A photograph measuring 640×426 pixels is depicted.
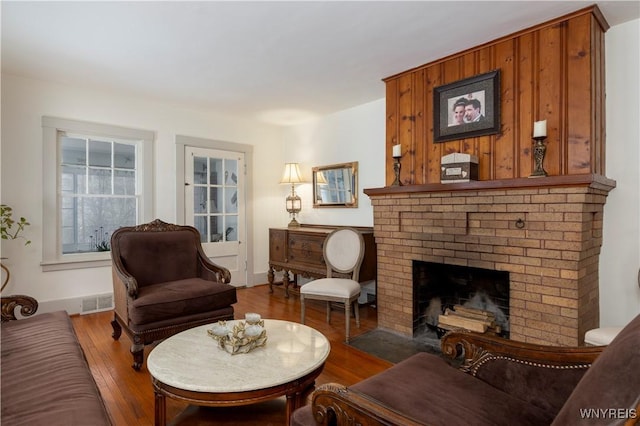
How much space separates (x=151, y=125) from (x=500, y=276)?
4.19m

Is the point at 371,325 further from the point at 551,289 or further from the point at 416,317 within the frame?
the point at 551,289

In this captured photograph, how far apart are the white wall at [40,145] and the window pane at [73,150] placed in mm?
243

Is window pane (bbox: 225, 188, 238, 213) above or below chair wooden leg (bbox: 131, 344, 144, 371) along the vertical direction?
above

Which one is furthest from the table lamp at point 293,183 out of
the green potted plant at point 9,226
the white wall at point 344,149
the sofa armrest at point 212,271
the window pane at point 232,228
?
the green potted plant at point 9,226

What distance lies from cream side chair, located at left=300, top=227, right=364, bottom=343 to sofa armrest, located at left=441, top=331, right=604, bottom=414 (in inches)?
62.7

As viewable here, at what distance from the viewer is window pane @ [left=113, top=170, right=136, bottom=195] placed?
4172 millimetres

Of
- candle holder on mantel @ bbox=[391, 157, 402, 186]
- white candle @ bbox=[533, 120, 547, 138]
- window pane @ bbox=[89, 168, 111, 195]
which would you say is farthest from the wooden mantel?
window pane @ bbox=[89, 168, 111, 195]

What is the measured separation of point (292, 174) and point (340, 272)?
1935mm

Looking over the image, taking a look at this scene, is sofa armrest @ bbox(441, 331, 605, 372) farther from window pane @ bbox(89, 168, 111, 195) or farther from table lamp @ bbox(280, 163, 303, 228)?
window pane @ bbox(89, 168, 111, 195)

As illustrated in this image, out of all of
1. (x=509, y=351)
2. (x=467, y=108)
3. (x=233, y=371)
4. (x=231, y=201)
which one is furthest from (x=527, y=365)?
(x=231, y=201)

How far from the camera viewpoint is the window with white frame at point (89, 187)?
3.70 m

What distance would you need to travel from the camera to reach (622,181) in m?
2.50

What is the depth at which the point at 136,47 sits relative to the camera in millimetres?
2836

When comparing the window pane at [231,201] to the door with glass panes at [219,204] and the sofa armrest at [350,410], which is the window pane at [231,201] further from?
the sofa armrest at [350,410]
